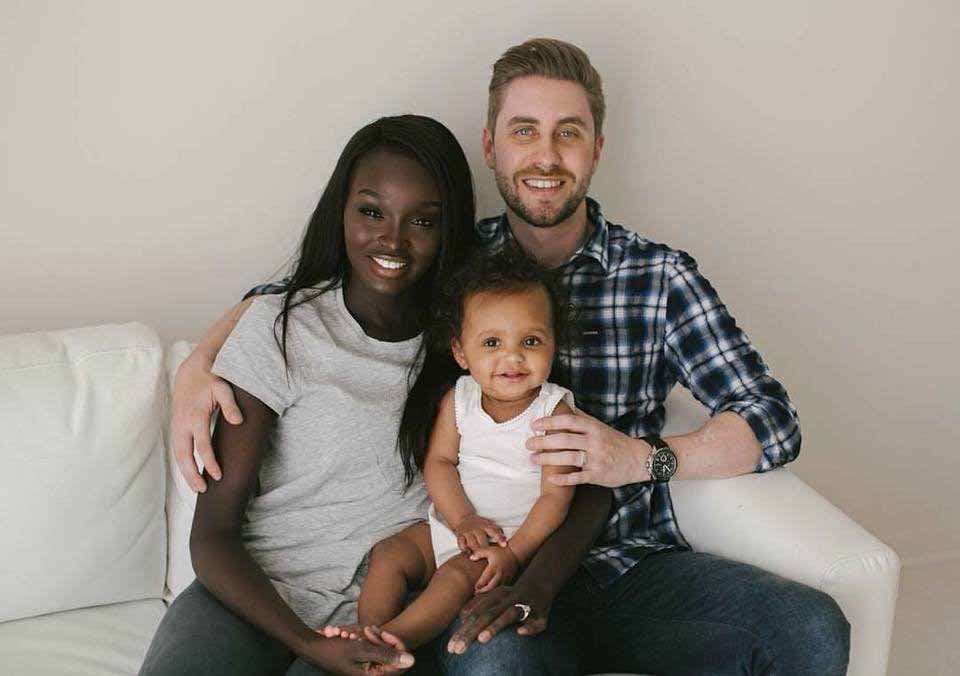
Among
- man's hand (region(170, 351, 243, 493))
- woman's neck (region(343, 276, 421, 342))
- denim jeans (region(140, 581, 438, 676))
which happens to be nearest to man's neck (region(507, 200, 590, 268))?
woman's neck (region(343, 276, 421, 342))

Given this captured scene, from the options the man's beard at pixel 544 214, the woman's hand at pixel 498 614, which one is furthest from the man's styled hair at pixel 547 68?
the woman's hand at pixel 498 614

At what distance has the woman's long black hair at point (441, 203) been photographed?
5.86 ft

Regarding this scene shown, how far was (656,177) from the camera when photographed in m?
2.43

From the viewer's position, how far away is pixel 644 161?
2410mm

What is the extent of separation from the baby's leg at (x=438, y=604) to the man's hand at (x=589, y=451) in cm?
21

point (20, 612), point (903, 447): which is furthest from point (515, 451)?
point (903, 447)

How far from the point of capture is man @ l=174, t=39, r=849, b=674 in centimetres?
156

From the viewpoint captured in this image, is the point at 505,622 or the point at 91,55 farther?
the point at 91,55

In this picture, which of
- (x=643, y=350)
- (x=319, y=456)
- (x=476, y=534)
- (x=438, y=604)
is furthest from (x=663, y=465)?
(x=319, y=456)

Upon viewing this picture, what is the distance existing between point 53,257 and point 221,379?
2.02 ft

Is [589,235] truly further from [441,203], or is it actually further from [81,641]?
[81,641]

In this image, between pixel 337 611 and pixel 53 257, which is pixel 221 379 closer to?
pixel 337 611

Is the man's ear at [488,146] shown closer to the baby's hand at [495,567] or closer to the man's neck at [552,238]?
the man's neck at [552,238]

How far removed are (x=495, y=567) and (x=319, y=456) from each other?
35cm
